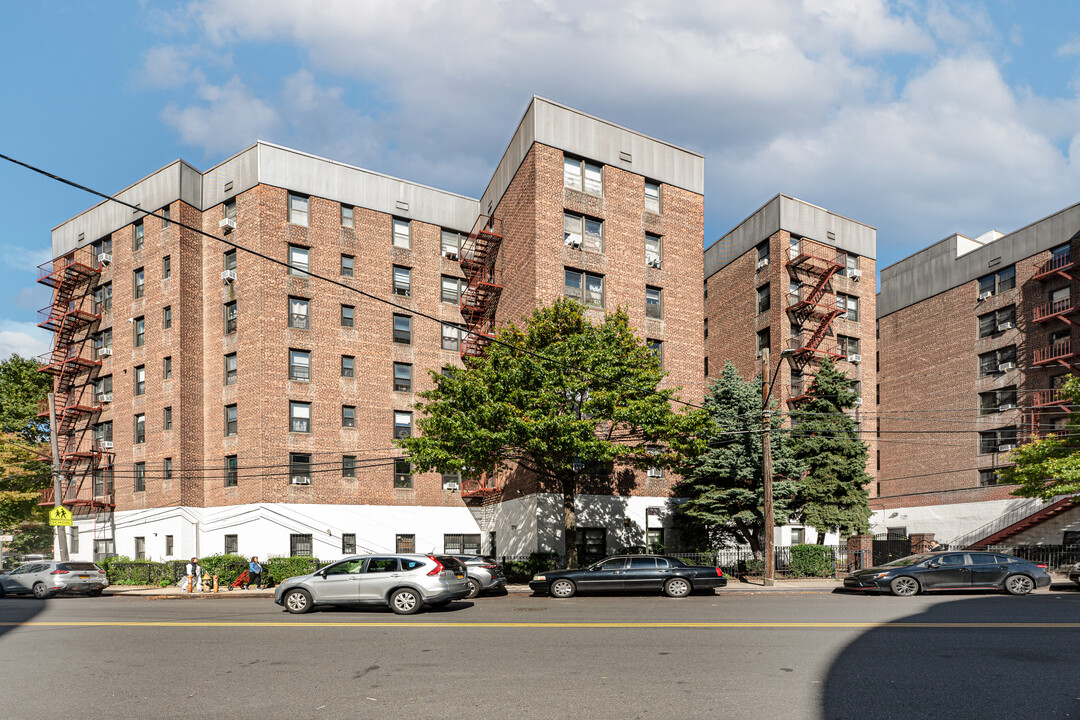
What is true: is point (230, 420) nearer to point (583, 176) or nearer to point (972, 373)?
point (583, 176)

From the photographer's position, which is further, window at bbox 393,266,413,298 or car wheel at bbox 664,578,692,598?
window at bbox 393,266,413,298

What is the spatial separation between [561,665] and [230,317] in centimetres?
3447

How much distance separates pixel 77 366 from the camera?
151ft

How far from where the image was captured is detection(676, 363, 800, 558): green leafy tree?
3250cm

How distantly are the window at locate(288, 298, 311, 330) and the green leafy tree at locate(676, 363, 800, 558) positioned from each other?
2075cm

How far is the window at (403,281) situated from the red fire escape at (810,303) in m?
22.0

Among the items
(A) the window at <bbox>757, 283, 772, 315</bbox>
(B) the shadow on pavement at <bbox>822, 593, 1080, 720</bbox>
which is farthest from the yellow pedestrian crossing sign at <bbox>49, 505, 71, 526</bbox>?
(A) the window at <bbox>757, 283, 772, 315</bbox>

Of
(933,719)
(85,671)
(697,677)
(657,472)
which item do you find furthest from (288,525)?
(933,719)

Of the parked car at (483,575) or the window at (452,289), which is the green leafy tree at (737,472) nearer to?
the parked car at (483,575)

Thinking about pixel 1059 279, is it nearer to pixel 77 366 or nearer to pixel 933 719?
pixel 933 719

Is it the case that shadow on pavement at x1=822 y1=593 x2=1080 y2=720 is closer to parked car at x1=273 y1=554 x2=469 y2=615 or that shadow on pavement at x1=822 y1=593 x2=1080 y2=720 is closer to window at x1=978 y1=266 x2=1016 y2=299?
parked car at x1=273 y1=554 x2=469 y2=615

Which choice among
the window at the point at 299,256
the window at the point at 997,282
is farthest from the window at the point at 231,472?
the window at the point at 997,282

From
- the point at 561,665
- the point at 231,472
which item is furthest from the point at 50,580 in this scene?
the point at 561,665

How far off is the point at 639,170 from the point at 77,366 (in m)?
34.3
